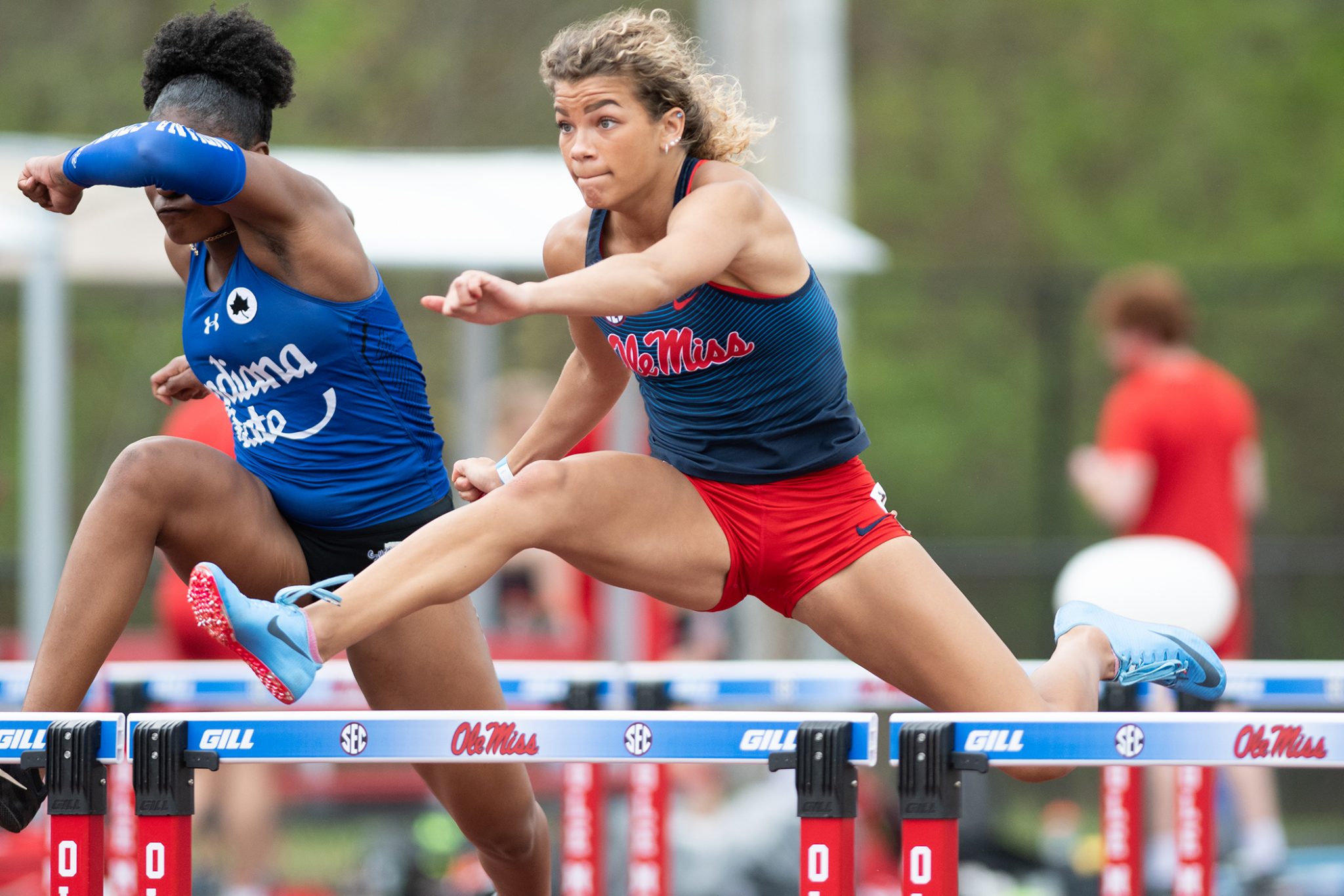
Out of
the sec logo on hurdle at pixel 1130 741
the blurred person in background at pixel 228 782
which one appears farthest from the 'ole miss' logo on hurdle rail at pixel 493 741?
the blurred person in background at pixel 228 782

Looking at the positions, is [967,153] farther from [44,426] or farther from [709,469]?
[709,469]

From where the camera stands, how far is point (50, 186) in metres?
3.50

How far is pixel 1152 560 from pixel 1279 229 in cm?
1238

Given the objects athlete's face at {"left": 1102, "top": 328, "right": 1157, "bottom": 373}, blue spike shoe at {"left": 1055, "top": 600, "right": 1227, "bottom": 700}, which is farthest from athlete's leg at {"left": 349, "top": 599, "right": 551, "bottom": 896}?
athlete's face at {"left": 1102, "top": 328, "right": 1157, "bottom": 373}

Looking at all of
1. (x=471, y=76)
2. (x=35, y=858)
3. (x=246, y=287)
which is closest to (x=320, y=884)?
(x=35, y=858)

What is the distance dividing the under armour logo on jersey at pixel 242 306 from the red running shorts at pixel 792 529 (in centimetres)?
93

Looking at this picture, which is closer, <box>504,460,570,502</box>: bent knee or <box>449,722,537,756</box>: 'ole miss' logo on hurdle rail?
<box>449,722,537,756</box>: 'ole miss' logo on hurdle rail

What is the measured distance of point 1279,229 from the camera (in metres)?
16.8

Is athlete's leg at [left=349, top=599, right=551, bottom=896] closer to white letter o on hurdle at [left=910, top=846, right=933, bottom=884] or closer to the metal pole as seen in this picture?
white letter o on hurdle at [left=910, top=846, right=933, bottom=884]

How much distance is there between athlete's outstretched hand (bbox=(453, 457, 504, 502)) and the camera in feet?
12.3

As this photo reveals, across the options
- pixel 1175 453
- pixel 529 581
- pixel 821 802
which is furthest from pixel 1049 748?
pixel 529 581

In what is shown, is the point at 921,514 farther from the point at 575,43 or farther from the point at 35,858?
the point at 575,43

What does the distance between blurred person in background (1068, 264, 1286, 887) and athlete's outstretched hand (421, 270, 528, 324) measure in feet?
14.0

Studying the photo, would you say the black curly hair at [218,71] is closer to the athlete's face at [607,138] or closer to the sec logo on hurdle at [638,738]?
the athlete's face at [607,138]
